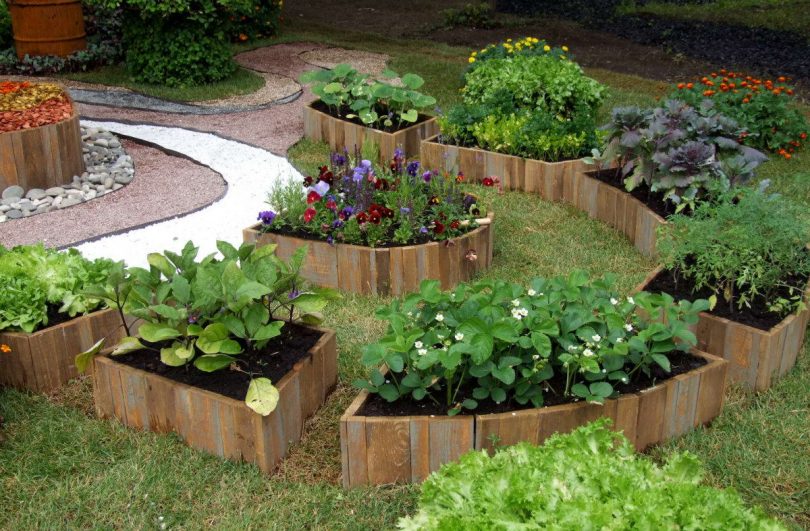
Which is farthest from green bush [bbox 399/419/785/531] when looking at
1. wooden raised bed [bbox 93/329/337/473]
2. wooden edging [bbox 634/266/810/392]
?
wooden edging [bbox 634/266/810/392]

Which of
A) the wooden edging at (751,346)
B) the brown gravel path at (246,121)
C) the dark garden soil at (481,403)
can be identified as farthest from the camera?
the brown gravel path at (246,121)

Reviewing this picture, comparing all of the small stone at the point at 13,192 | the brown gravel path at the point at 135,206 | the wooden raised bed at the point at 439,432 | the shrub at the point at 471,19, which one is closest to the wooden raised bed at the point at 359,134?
the brown gravel path at the point at 135,206

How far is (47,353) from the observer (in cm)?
395

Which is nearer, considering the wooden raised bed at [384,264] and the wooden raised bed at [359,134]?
the wooden raised bed at [384,264]

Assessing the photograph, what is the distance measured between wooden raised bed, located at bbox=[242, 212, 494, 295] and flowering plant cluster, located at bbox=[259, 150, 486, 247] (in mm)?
79

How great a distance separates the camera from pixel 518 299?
3516 millimetres

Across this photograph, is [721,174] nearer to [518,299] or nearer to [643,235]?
[643,235]

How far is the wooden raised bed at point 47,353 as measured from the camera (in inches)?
154

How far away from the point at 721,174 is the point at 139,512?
3.62m

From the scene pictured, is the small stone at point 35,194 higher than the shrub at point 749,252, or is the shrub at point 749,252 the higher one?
the shrub at point 749,252

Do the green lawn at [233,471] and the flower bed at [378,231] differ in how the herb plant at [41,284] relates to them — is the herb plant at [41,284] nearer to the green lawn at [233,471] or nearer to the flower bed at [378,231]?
the green lawn at [233,471]

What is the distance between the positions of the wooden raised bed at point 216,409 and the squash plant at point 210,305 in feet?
0.34

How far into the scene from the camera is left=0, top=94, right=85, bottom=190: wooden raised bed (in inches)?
250

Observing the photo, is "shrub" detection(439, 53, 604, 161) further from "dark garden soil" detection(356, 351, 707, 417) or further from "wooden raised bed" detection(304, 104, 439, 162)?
"dark garden soil" detection(356, 351, 707, 417)
